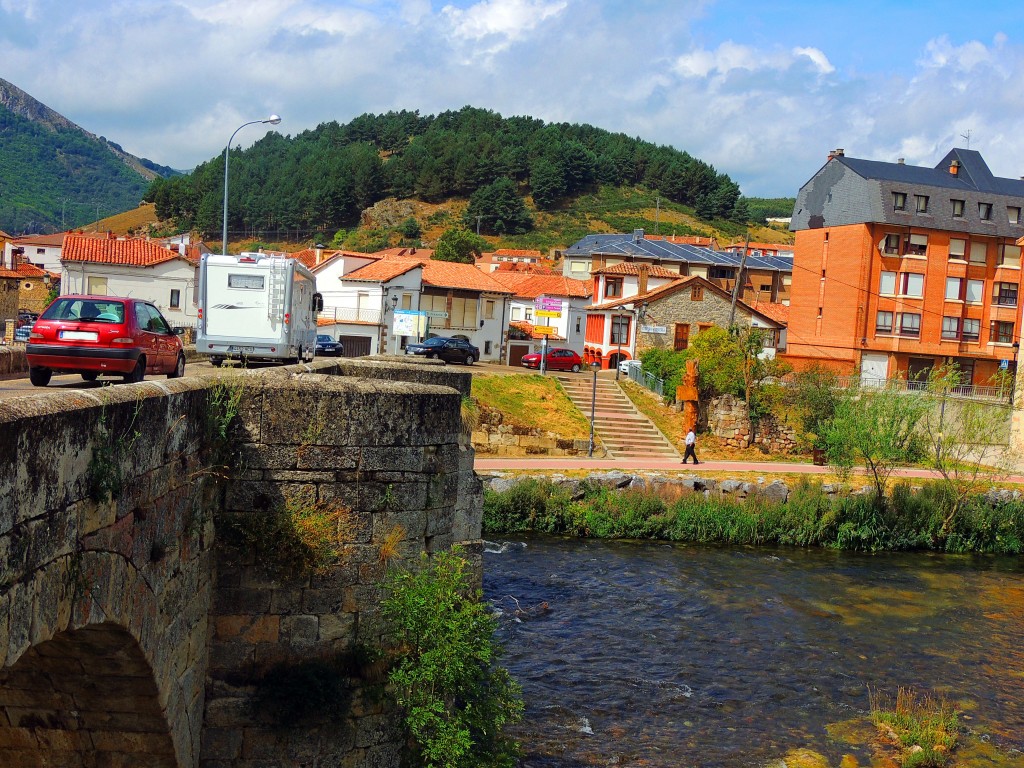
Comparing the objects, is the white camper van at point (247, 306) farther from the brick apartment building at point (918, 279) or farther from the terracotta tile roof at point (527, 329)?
the terracotta tile roof at point (527, 329)

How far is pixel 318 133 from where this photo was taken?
198 meters

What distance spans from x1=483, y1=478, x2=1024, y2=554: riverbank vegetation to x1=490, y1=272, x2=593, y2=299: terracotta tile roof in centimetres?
3520

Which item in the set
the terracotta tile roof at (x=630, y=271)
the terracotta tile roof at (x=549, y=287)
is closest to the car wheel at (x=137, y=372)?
the terracotta tile roof at (x=630, y=271)

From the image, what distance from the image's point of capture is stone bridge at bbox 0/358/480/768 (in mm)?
5531

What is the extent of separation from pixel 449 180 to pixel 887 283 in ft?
321

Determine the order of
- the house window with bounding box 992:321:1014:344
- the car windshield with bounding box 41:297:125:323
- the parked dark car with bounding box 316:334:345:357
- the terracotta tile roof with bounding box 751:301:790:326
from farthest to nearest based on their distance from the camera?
the terracotta tile roof with bounding box 751:301:790:326
the house window with bounding box 992:321:1014:344
the parked dark car with bounding box 316:334:345:357
the car windshield with bounding box 41:297:125:323

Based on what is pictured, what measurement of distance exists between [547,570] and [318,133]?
18476 centimetres

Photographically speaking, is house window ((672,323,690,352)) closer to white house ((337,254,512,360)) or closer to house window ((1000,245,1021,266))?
white house ((337,254,512,360))

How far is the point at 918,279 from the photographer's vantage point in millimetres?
54938

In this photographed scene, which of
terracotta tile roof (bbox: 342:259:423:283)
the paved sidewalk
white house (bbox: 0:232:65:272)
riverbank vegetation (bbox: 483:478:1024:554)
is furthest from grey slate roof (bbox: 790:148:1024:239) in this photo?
white house (bbox: 0:232:65:272)

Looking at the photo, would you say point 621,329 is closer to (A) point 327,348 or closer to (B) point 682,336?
(B) point 682,336

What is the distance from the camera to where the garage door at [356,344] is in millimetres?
55594

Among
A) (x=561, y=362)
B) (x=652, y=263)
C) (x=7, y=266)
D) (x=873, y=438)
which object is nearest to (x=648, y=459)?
(x=873, y=438)

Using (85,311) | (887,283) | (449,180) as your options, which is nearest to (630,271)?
(887,283)
